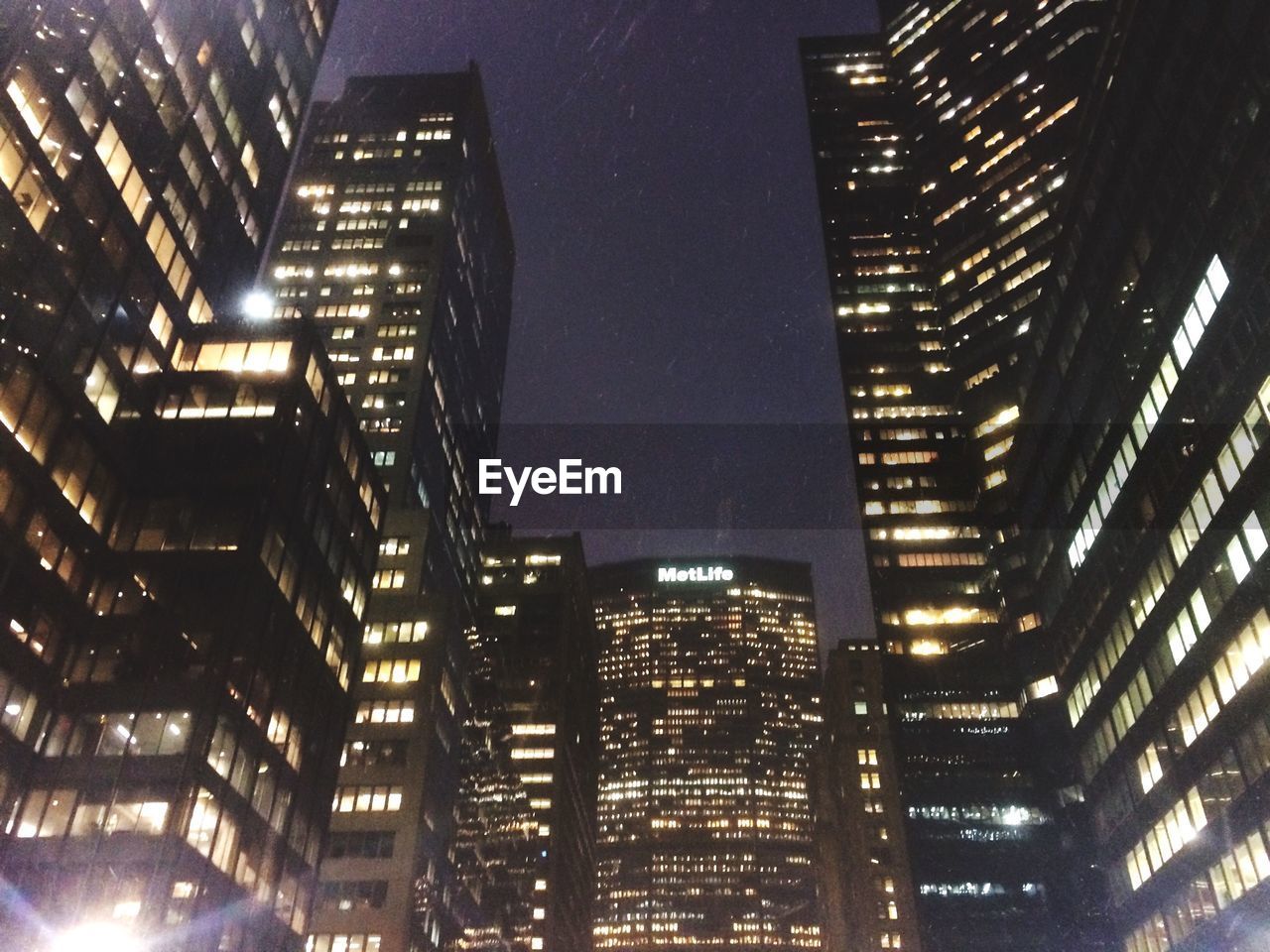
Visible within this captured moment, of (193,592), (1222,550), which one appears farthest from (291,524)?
(1222,550)

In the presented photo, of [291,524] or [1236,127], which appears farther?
[291,524]

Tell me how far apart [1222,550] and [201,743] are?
48981 millimetres

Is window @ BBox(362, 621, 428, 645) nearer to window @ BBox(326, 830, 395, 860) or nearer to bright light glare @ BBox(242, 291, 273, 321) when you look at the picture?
window @ BBox(326, 830, 395, 860)

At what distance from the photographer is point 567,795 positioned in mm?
170375

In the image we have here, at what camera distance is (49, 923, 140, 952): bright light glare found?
141ft

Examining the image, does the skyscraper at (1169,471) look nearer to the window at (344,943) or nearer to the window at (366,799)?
the window at (344,943)

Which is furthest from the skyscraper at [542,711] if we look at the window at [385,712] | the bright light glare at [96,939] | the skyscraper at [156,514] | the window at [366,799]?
the bright light glare at [96,939]

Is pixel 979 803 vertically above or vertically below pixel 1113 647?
above

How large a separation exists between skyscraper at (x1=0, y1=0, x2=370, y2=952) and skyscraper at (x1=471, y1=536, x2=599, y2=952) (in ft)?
301

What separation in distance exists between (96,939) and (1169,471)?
5574 centimetres

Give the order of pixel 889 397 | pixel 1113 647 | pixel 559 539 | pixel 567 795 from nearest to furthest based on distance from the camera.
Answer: pixel 1113 647 < pixel 889 397 < pixel 567 795 < pixel 559 539

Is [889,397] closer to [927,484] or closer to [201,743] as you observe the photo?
[927,484]

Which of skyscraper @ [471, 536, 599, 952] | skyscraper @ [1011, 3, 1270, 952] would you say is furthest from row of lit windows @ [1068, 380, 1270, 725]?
skyscraper @ [471, 536, 599, 952]

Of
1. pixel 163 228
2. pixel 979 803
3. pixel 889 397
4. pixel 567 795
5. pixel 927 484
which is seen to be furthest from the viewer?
pixel 567 795
